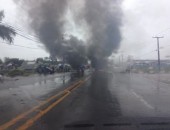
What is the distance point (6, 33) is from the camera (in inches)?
1486

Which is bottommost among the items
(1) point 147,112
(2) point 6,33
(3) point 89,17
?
(1) point 147,112

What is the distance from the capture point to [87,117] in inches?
358

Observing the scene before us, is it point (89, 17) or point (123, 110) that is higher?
point (89, 17)

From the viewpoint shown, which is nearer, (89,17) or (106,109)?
(106,109)

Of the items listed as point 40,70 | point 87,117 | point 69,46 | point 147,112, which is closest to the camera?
point 87,117

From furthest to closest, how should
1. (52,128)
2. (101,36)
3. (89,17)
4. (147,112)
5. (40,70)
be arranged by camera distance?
1. (101,36)
2. (40,70)
3. (89,17)
4. (147,112)
5. (52,128)

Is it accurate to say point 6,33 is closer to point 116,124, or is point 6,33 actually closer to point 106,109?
point 106,109

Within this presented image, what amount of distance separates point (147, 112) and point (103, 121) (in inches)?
83.9

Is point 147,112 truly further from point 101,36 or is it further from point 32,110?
point 101,36

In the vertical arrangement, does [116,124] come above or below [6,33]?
below

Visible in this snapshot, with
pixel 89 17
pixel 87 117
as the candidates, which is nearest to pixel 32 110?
pixel 87 117

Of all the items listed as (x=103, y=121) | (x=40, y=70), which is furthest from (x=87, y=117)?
(x=40, y=70)

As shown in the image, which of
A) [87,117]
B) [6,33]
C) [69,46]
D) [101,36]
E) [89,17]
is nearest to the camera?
[87,117]

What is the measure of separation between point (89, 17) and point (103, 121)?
44.0m
